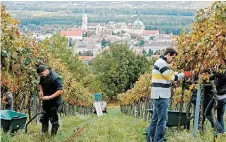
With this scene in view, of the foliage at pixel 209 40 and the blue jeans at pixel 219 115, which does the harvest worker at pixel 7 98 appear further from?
the blue jeans at pixel 219 115

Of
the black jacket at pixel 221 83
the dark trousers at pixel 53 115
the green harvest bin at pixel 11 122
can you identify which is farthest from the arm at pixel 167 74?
the green harvest bin at pixel 11 122

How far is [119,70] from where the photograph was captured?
65.6 meters

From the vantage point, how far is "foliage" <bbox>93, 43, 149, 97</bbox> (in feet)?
209

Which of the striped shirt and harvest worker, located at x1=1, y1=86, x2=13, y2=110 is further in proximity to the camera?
harvest worker, located at x1=1, y1=86, x2=13, y2=110

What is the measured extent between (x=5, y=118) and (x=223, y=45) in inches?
172

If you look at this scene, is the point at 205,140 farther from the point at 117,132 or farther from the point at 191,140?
the point at 117,132

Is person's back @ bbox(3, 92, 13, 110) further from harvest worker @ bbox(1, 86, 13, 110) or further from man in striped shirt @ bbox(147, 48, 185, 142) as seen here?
man in striped shirt @ bbox(147, 48, 185, 142)

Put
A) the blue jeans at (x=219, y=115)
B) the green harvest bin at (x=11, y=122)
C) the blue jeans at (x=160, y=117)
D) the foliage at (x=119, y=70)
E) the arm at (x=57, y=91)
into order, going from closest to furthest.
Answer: the blue jeans at (x=160, y=117) < the green harvest bin at (x=11, y=122) < the blue jeans at (x=219, y=115) < the arm at (x=57, y=91) < the foliage at (x=119, y=70)

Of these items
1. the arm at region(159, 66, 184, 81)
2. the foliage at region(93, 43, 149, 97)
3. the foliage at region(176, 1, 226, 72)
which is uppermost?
the foliage at region(176, 1, 226, 72)

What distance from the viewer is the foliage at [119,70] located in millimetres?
63719

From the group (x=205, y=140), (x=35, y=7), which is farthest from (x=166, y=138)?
(x=35, y=7)

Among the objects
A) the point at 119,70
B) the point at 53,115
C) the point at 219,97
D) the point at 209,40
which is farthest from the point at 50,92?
the point at 119,70

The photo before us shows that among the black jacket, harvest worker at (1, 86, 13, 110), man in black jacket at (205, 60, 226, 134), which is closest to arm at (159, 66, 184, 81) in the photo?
man in black jacket at (205, 60, 226, 134)

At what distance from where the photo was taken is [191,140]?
25.6ft
